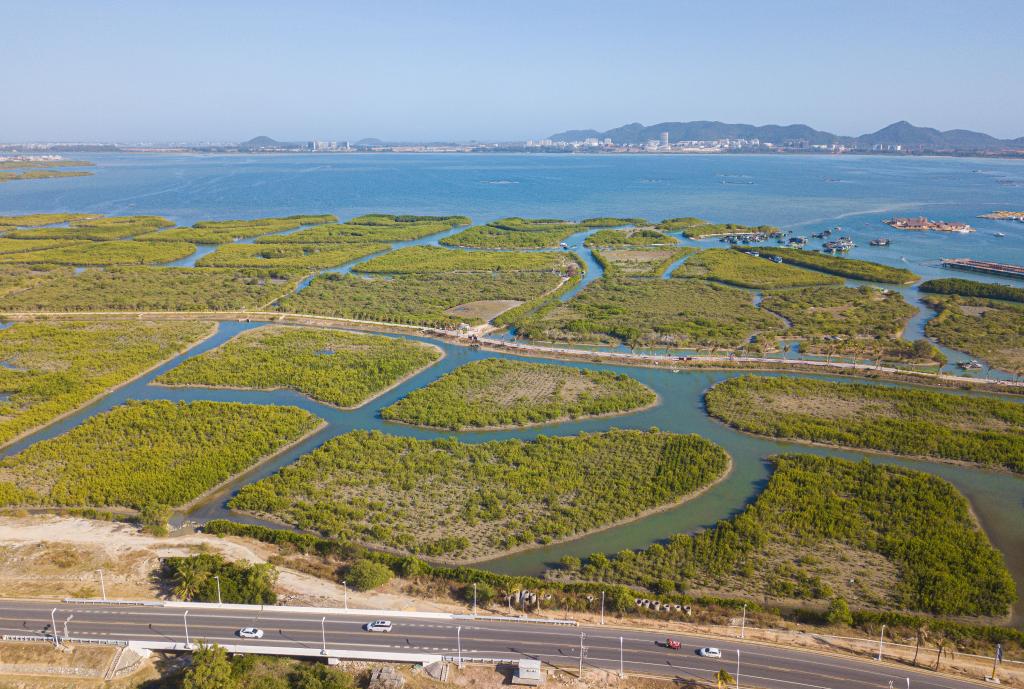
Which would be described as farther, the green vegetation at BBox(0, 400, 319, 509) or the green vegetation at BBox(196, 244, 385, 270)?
the green vegetation at BBox(196, 244, 385, 270)

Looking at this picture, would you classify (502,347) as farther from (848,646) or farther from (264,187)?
(264,187)

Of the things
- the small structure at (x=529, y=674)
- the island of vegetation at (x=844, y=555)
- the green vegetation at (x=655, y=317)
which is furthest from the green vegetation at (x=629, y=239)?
the small structure at (x=529, y=674)

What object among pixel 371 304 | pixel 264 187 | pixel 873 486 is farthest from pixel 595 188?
pixel 873 486

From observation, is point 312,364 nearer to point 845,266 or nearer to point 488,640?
point 488,640

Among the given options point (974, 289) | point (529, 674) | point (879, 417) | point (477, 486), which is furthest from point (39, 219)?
point (974, 289)

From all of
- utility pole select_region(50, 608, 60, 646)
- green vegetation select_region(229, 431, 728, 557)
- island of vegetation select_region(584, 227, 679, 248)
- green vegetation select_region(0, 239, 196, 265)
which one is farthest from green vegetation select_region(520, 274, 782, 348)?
green vegetation select_region(0, 239, 196, 265)

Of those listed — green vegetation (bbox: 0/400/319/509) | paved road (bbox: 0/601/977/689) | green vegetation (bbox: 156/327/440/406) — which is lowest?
paved road (bbox: 0/601/977/689)

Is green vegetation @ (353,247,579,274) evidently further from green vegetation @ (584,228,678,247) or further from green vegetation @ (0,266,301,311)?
green vegetation @ (0,266,301,311)

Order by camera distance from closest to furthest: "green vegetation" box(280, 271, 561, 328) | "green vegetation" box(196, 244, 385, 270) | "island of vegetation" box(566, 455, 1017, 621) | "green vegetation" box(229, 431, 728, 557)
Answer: "island of vegetation" box(566, 455, 1017, 621) < "green vegetation" box(229, 431, 728, 557) < "green vegetation" box(280, 271, 561, 328) < "green vegetation" box(196, 244, 385, 270)
